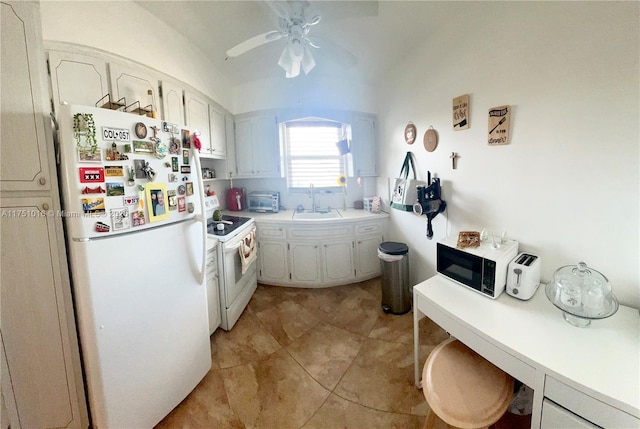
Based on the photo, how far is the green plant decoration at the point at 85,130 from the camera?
1.00 meters

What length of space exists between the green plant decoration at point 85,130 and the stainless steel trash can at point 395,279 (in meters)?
2.22

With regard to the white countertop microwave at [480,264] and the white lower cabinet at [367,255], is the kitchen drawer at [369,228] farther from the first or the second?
the white countertop microwave at [480,264]

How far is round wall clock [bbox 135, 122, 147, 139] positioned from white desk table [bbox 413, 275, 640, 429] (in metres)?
1.83

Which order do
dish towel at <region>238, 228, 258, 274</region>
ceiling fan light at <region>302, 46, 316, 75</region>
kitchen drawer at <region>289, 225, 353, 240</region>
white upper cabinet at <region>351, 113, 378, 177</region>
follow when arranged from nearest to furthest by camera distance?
1. ceiling fan light at <region>302, 46, 316, 75</region>
2. dish towel at <region>238, 228, 258, 274</region>
3. kitchen drawer at <region>289, 225, 353, 240</region>
4. white upper cabinet at <region>351, 113, 378, 177</region>

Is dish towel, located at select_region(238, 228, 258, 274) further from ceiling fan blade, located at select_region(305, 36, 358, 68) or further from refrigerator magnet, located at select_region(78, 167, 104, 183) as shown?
ceiling fan blade, located at select_region(305, 36, 358, 68)

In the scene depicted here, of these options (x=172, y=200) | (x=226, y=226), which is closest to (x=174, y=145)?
(x=172, y=200)

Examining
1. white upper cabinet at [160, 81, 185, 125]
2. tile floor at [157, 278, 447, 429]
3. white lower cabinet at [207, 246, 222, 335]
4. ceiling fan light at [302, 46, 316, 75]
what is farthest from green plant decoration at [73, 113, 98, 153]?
tile floor at [157, 278, 447, 429]

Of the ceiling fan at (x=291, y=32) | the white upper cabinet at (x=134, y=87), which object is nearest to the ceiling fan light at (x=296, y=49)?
the ceiling fan at (x=291, y=32)

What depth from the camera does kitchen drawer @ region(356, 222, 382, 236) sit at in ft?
9.21

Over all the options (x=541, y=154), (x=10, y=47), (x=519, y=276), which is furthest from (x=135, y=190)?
(x=541, y=154)

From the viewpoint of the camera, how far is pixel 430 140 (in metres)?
2.08

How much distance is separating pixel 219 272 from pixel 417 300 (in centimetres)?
160

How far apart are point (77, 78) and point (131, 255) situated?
114cm

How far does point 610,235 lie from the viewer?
112 centimetres
